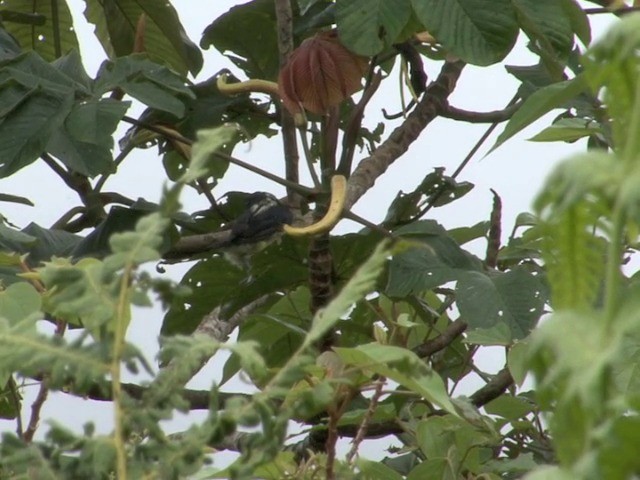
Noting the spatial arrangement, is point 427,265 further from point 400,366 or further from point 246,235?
point 400,366

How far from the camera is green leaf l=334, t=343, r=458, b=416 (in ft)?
0.83

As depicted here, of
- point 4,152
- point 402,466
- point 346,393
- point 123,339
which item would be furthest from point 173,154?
point 123,339

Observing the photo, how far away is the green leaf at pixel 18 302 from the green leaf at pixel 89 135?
38 centimetres

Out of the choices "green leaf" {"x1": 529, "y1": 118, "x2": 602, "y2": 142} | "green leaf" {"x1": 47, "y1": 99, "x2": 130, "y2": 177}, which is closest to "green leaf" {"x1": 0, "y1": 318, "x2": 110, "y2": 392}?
"green leaf" {"x1": 529, "y1": 118, "x2": 602, "y2": 142}

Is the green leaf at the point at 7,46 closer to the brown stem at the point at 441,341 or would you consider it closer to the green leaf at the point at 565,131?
the brown stem at the point at 441,341

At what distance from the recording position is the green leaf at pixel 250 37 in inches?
47.1

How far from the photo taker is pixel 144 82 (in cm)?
81

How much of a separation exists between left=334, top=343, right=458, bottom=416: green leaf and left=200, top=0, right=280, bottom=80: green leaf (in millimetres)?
929

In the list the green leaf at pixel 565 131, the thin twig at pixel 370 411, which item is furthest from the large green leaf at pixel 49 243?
the thin twig at pixel 370 411

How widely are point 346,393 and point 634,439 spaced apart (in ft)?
0.66

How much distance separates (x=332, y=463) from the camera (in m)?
0.29

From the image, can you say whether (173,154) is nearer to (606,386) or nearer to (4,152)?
(4,152)

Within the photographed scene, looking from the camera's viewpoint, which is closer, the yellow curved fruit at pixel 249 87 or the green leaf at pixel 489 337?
the green leaf at pixel 489 337

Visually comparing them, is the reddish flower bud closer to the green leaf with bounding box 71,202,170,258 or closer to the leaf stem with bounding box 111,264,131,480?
the green leaf with bounding box 71,202,170,258
